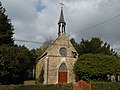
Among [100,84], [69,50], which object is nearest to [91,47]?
[69,50]

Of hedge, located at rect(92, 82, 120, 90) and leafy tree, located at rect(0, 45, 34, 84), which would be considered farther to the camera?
leafy tree, located at rect(0, 45, 34, 84)

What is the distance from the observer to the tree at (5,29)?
45706 millimetres

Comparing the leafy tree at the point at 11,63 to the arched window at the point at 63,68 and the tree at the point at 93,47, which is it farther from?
the tree at the point at 93,47

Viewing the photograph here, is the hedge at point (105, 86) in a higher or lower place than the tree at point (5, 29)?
lower

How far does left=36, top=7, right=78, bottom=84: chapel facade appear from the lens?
49969mm

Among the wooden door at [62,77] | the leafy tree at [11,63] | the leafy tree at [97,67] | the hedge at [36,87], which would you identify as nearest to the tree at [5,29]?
the leafy tree at [11,63]

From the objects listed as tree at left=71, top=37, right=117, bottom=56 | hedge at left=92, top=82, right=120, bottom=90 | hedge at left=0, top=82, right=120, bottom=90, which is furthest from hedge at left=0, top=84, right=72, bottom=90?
tree at left=71, top=37, right=117, bottom=56

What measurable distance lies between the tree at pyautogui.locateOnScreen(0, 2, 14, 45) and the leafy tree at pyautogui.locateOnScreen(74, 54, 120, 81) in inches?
505

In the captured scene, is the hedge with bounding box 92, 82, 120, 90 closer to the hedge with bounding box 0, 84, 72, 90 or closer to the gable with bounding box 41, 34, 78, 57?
the hedge with bounding box 0, 84, 72, 90

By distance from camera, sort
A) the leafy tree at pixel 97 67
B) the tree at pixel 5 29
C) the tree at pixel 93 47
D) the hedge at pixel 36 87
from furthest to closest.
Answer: the tree at pixel 93 47
the tree at pixel 5 29
the leafy tree at pixel 97 67
the hedge at pixel 36 87

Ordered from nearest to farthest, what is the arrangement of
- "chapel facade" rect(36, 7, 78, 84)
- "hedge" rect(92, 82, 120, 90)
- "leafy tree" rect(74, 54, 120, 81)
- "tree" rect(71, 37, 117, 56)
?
"hedge" rect(92, 82, 120, 90) → "leafy tree" rect(74, 54, 120, 81) → "chapel facade" rect(36, 7, 78, 84) → "tree" rect(71, 37, 117, 56)

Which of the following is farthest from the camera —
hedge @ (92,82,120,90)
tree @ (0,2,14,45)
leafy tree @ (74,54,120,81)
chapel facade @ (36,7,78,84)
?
chapel facade @ (36,7,78,84)

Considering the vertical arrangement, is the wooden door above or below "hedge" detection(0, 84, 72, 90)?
above

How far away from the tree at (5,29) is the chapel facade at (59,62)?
7.51m
